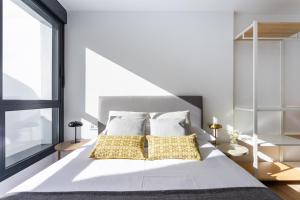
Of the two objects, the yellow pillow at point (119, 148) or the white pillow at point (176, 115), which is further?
the white pillow at point (176, 115)

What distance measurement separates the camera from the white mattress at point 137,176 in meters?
1.63

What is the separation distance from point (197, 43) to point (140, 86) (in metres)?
1.01

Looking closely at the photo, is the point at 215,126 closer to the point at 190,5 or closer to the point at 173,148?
the point at 173,148

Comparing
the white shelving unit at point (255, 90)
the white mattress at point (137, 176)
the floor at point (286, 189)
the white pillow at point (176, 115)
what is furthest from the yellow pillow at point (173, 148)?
the floor at point (286, 189)

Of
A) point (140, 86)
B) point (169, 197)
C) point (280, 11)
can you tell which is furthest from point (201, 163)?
point (280, 11)

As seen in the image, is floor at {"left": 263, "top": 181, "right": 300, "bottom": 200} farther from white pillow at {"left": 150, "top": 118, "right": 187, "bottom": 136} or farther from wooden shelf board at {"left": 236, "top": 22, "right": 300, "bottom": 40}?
wooden shelf board at {"left": 236, "top": 22, "right": 300, "bottom": 40}

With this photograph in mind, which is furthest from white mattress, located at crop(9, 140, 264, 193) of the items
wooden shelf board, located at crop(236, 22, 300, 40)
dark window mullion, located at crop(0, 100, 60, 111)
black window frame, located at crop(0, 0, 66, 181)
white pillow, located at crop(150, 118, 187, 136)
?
wooden shelf board, located at crop(236, 22, 300, 40)

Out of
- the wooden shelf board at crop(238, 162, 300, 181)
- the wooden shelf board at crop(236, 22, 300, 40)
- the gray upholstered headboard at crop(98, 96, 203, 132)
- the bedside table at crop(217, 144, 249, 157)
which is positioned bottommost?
the wooden shelf board at crop(238, 162, 300, 181)

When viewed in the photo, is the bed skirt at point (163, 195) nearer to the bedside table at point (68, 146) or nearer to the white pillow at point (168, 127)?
the white pillow at point (168, 127)

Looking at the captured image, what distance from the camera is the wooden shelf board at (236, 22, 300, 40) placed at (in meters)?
2.85

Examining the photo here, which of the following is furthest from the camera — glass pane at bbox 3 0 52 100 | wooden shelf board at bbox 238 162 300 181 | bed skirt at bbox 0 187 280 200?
wooden shelf board at bbox 238 162 300 181

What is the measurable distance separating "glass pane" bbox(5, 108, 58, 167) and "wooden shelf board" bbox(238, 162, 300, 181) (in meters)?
2.69

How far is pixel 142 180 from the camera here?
1.76 m

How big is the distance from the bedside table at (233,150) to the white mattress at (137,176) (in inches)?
30.1
